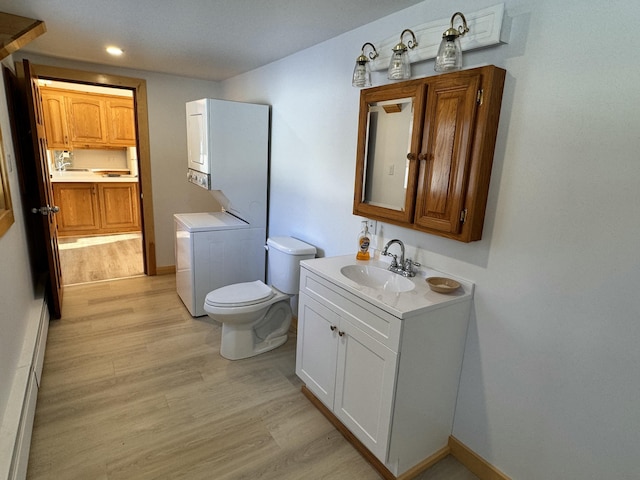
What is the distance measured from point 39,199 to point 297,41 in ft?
7.55

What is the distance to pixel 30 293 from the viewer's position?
263 centimetres

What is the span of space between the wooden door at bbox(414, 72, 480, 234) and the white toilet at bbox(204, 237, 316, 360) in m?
1.14

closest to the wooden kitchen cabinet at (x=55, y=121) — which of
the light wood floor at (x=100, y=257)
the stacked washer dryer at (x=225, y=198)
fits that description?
the light wood floor at (x=100, y=257)

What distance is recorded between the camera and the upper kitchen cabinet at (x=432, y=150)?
150cm

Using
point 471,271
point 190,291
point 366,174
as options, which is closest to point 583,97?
point 471,271

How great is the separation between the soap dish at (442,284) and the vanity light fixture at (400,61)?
3.24 ft

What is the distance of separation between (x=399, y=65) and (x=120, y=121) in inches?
214

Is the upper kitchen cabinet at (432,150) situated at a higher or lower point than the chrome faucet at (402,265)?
higher

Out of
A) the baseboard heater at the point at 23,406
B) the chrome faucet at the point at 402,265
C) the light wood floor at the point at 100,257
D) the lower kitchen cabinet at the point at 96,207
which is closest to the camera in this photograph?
the baseboard heater at the point at 23,406

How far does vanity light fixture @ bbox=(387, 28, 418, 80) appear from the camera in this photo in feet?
5.60

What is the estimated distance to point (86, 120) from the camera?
554cm

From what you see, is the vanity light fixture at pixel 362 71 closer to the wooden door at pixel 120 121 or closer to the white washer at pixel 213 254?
the white washer at pixel 213 254

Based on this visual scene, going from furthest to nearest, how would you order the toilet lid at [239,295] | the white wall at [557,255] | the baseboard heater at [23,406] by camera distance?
1. the toilet lid at [239,295]
2. the baseboard heater at [23,406]
3. the white wall at [557,255]

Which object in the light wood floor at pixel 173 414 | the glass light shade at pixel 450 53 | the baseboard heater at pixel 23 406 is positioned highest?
the glass light shade at pixel 450 53
